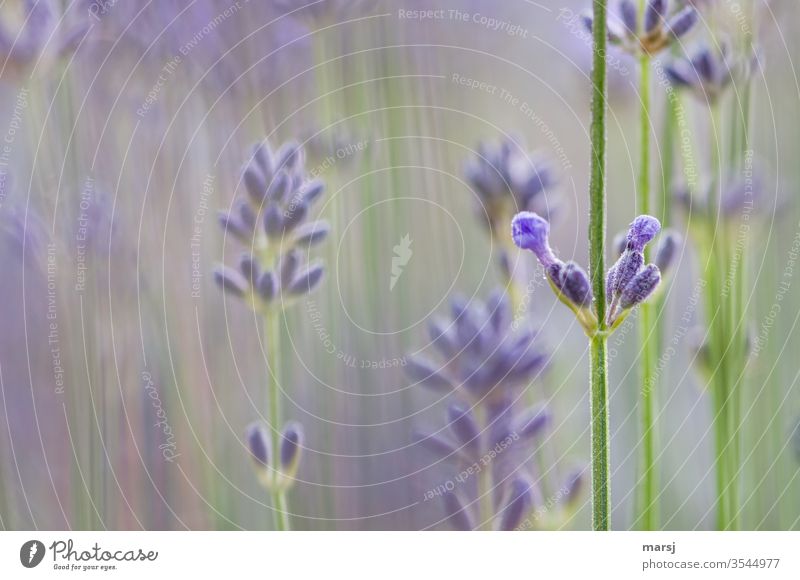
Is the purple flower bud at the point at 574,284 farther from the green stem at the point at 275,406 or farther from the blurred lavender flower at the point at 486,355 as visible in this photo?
the green stem at the point at 275,406

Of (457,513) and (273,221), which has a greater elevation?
(273,221)

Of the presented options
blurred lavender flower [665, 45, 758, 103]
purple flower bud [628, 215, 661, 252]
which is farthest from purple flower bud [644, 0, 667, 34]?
purple flower bud [628, 215, 661, 252]

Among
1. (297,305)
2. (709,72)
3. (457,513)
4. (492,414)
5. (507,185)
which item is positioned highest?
(709,72)

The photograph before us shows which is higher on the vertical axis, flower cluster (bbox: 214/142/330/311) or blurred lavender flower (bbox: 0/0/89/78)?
blurred lavender flower (bbox: 0/0/89/78)

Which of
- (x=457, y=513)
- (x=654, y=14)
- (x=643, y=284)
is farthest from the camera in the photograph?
(x=457, y=513)

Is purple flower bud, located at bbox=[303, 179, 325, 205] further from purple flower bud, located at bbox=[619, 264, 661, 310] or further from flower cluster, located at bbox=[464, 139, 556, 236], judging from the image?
purple flower bud, located at bbox=[619, 264, 661, 310]

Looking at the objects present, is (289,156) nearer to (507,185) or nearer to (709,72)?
(507,185)

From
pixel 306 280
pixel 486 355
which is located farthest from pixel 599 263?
pixel 306 280
